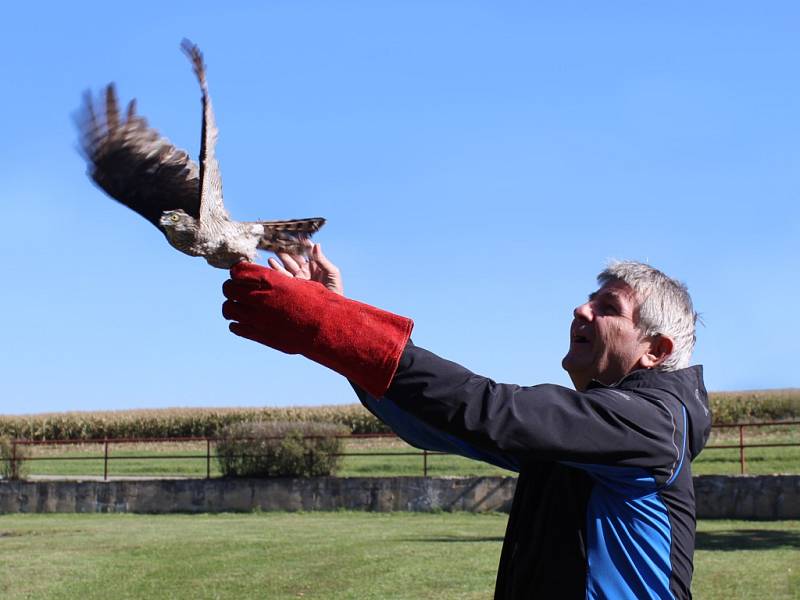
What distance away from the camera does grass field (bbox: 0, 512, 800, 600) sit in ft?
32.9

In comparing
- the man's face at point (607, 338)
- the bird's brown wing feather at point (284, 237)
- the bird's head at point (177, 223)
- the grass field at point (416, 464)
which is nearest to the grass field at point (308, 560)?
the bird's brown wing feather at point (284, 237)

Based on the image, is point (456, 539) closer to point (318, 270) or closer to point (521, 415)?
point (318, 270)

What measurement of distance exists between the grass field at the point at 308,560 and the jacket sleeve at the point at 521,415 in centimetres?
757

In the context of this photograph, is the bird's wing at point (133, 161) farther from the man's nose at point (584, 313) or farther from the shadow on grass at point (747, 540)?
the shadow on grass at point (747, 540)

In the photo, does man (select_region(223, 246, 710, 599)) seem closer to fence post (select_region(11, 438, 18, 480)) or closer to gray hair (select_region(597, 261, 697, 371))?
gray hair (select_region(597, 261, 697, 371))

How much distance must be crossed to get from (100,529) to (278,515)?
152 inches

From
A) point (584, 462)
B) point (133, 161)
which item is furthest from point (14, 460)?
point (584, 462)

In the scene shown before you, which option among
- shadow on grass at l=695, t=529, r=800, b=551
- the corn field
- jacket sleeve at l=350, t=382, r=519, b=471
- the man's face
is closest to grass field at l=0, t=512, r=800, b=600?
shadow on grass at l=695, t=529, r=800, b=551

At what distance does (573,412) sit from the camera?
6.97 feet

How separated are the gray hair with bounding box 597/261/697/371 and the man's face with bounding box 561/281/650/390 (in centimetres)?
2

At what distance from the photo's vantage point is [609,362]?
2.68 meters

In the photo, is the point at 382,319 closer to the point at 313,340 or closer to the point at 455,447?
the point at 313,340

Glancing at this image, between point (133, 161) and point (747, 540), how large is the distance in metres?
10.7

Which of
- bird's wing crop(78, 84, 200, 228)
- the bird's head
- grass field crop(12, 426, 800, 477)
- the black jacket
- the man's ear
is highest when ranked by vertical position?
bird's wing crop(78, 84, 200, 228)
